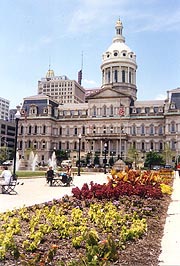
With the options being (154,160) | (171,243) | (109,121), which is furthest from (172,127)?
(171,243)

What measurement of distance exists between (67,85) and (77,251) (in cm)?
17363

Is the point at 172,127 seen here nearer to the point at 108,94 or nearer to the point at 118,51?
the point at 108,94

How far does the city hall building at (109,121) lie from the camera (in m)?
94.6

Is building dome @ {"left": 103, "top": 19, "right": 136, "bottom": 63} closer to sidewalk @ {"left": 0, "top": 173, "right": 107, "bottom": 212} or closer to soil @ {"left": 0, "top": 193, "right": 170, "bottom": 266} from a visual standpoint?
sidewalk @ {"left": 0, "top": 173, "right": 107, "bottom": 212}

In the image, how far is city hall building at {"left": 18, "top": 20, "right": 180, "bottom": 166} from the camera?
94.6 meters

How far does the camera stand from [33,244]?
629cm

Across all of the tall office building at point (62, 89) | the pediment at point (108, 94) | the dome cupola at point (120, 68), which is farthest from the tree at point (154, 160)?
the tall office building at point (62, 89)

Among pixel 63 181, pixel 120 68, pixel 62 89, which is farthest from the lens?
pixel 62 89

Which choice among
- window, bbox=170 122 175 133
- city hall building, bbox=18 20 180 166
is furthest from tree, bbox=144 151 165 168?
window, bbox=170 122 175 133

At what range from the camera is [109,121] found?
98.1 meters

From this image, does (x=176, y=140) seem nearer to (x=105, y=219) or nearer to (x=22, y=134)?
(x=22, y=134)

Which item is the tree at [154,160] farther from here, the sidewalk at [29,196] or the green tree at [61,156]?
the sidewalk at [29,196]

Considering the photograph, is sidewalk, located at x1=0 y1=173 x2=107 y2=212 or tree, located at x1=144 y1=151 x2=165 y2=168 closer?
sidewalk, located at x1=0 y1=173 x2=107 y2=212

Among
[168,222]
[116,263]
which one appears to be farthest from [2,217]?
[168,222]
